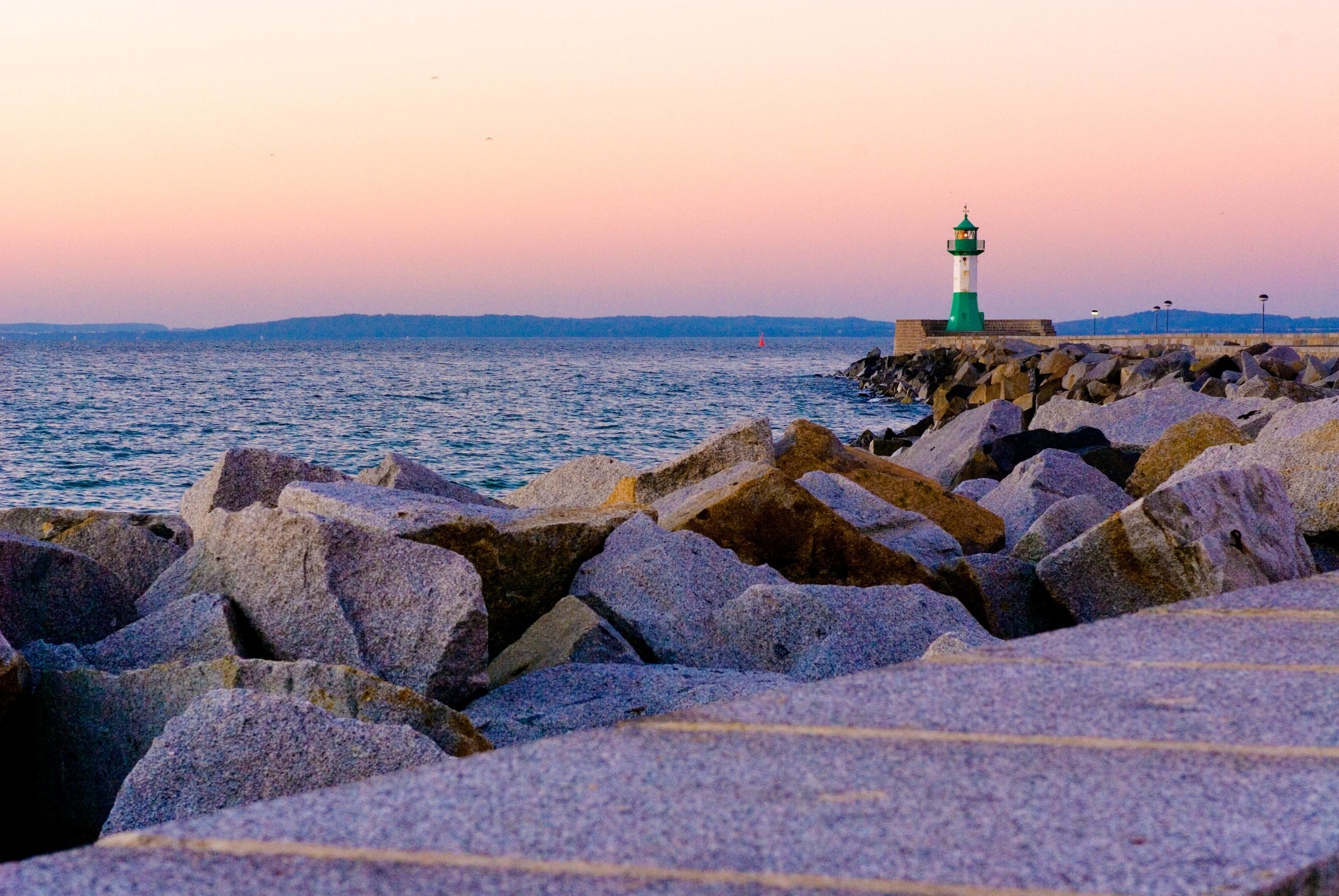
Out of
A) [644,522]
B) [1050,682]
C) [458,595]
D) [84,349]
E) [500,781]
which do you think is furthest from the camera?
[84,349]

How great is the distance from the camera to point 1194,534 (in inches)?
179

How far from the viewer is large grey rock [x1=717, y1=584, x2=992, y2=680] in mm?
4207

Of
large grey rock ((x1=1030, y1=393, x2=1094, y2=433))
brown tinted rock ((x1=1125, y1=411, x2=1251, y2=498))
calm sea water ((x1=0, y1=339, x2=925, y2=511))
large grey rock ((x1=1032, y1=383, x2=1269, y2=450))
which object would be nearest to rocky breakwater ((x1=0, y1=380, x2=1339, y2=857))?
brown tinted rock ((x1=1125, y1=411, x2=1251, y2=498))

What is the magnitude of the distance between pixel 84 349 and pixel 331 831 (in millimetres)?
134286

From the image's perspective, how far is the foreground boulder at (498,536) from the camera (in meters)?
4.56

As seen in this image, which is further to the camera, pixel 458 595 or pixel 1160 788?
pixel 458 595

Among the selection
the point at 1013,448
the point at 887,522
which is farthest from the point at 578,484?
the point at 1013,448

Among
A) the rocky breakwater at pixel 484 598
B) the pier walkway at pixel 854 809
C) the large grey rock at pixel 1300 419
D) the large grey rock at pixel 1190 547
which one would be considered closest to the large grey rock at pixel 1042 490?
the rocky breakwater at pixel 484 598

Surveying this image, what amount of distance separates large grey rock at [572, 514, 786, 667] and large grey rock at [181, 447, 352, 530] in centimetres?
212

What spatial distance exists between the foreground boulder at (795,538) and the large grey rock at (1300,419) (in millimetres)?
2015

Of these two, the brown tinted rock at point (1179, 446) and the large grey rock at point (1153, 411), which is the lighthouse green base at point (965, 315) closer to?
the large grey rock at point (1153, 411)

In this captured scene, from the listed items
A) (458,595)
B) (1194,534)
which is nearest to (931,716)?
(458,595)

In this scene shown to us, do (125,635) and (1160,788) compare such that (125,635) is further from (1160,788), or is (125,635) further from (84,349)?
(84,349)

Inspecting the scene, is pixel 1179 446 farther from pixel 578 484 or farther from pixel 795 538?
pixel 578 484
